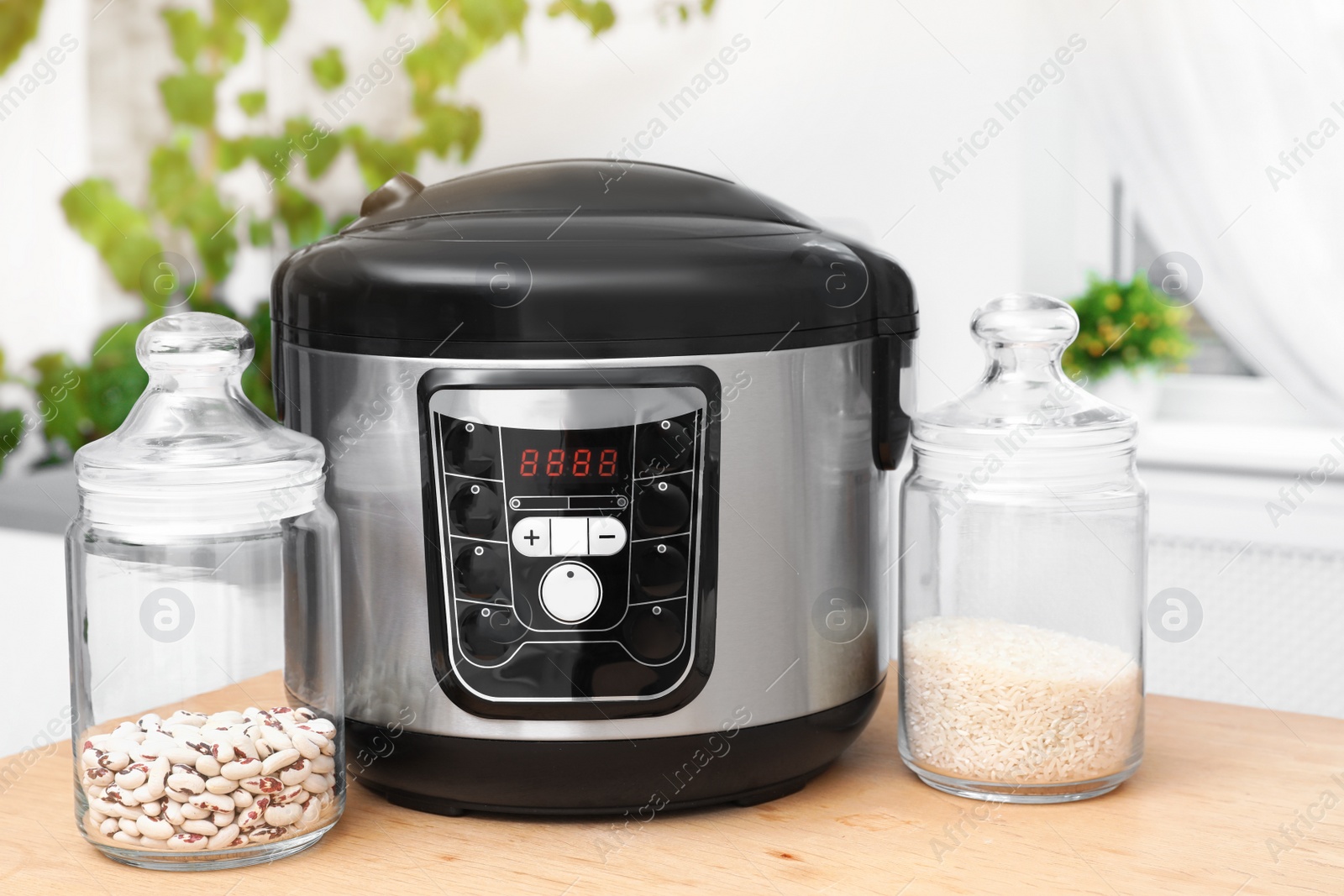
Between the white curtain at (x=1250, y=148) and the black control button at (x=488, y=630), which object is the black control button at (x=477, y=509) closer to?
the black control button at (x=488, y=630)

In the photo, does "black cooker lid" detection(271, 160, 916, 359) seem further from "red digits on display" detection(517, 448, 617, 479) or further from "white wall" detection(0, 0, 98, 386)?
"white wall" detection(0, 0, 98, 386)

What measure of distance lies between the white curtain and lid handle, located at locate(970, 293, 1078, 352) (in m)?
1.45

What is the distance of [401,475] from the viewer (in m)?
0.68

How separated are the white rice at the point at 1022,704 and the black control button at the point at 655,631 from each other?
16cm

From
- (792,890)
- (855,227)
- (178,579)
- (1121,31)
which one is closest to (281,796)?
(178,579)

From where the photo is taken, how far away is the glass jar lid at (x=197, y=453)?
2.06ft

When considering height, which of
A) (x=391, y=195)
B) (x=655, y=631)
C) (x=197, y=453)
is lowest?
(x=655, y=631)

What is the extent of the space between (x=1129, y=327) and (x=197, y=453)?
181 centimetres

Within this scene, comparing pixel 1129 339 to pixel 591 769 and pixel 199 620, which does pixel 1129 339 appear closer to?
pixel 591 769

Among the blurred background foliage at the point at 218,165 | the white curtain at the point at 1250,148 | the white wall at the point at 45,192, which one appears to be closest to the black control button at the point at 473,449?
the blurred background foliage at the point at 218,165

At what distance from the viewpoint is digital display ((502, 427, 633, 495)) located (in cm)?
65

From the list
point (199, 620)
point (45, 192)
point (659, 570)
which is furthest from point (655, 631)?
point (45, 192)

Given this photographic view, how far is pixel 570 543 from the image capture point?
66cm

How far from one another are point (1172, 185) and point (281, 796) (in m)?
1.81
